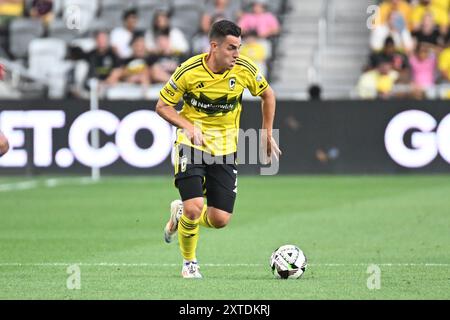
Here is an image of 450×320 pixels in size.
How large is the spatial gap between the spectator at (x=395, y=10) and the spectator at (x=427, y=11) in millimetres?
122

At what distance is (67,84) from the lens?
26.0m

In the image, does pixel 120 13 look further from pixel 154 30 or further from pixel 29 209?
pixel 29 209

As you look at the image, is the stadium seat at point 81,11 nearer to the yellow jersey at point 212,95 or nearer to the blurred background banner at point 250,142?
the blurred background banner at point 250,142

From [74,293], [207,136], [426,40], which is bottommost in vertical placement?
[74,293]

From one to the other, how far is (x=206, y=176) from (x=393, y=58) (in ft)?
47.3

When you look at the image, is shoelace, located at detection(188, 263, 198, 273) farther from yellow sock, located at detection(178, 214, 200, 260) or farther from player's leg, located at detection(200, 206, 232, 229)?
player's leg, located at detection(200, 206, 232, 229)

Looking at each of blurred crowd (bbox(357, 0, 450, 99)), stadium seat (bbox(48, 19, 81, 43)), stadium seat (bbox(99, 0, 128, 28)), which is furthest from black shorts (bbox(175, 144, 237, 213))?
stadium seat (bbox(99, 0, 128, 28))

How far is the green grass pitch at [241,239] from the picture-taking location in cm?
1024

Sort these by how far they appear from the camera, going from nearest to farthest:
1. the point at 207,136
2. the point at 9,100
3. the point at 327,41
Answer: the point at 207,136, the point at 9,100, the point at 327,41

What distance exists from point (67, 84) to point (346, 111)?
5977 mm

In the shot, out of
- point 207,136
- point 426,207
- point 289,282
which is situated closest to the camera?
point 289,282

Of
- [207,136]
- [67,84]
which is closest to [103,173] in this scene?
[67,84]

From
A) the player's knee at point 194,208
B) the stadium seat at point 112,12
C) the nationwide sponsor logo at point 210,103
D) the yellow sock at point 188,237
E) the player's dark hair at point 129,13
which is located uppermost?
the stadium seat at point 112,12

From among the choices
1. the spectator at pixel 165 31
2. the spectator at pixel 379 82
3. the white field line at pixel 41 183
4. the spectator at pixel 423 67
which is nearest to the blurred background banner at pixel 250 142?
the white field line at pixel 41 183
